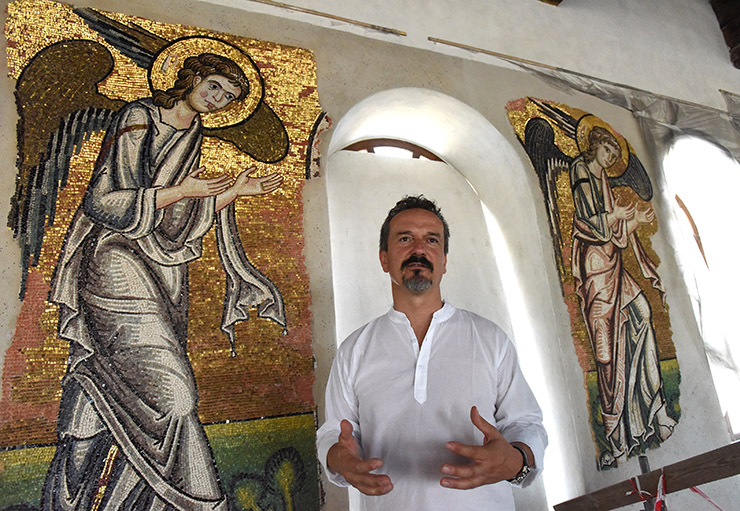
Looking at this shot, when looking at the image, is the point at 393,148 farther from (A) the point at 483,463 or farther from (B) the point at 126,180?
(A) the point at 483,463

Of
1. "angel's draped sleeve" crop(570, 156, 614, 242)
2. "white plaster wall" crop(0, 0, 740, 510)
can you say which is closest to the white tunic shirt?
"white plaster wall" crop(0, 0, 740, 510)

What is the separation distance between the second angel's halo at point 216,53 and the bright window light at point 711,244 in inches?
137

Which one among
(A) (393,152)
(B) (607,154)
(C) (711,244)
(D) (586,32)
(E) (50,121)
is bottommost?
(E) (50,121)

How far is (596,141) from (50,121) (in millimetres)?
3842

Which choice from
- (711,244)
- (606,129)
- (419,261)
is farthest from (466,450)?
(711,244)

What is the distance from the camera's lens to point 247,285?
9.98 ft

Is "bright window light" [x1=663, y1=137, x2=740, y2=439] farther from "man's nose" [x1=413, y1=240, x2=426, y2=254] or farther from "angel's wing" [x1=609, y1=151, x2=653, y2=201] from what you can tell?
"man's nose" [x1=413, y1=240, x2=426, y2=254]

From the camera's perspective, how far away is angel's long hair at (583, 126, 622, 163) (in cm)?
461

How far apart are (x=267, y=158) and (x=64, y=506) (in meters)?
1.96

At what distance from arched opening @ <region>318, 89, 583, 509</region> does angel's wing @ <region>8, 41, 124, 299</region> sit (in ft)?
4.63

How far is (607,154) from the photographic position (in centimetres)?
471

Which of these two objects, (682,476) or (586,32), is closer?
(682,476)

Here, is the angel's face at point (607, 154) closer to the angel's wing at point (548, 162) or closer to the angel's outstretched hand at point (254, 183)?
the angel's wing at point (548, 162)

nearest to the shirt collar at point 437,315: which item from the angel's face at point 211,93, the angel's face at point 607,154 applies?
the angel's face at point 211,93
